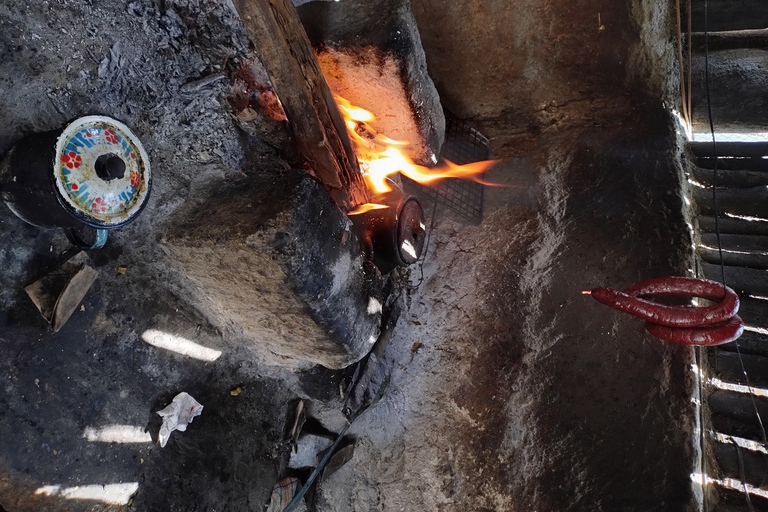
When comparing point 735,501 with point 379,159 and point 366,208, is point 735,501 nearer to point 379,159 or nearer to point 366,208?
point 366,208

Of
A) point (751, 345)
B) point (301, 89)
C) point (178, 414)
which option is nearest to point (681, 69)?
point (751, 345)

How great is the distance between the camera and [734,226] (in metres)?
2.96

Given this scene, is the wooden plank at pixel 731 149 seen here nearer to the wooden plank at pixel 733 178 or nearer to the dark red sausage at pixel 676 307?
the wooden plank at pixel 733 178

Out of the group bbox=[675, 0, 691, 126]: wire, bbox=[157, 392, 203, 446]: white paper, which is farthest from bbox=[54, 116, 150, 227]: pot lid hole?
bbox=[675, 0, 691, 126]: wire

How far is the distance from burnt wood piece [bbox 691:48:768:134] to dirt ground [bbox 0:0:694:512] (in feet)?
1.45

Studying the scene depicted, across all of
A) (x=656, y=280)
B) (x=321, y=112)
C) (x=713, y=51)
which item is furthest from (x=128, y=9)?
(x=713, y=51)

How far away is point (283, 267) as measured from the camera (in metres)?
1.82

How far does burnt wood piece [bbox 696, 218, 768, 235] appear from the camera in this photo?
2943 millimetres

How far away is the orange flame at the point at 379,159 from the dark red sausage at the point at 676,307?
154cm

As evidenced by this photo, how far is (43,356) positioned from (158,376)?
515 mm

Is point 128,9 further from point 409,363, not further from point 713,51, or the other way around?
point 713,51

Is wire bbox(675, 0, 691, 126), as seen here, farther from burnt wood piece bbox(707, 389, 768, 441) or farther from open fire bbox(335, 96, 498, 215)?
burnt wood piece bbox(707, 389, 768, 441)

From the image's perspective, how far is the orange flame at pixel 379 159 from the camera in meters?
3.06

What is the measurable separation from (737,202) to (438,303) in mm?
2058
